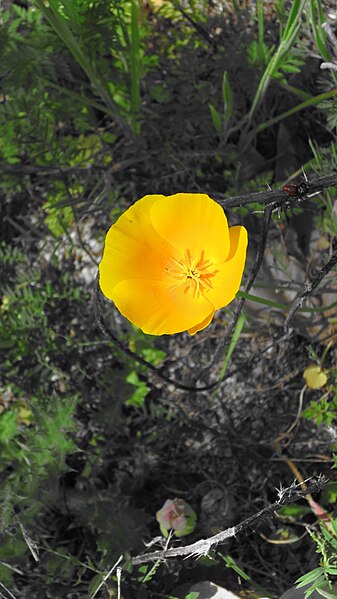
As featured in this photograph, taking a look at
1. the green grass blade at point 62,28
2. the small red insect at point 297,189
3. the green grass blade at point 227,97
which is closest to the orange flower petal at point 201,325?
the small red insect at point 297,189

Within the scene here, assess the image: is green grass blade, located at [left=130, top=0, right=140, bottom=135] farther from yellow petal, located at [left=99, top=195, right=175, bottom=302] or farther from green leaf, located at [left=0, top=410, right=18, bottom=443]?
green leaf, located at [left=0, top=410, right=18, bottom=443]

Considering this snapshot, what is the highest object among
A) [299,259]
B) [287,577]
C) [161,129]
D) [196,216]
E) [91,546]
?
[161,129]

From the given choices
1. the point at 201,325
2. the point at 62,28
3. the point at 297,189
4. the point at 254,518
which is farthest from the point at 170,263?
the point at 62,28

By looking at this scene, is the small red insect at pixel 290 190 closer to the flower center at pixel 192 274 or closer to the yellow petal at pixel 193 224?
the yellow petal at pixel 193 224

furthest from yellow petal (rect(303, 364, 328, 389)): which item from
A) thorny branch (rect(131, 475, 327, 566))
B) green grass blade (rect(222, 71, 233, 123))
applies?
green grass blade (rect(222, 71, 233, 123))

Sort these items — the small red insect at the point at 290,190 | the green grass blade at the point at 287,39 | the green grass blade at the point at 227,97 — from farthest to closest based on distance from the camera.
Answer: the green grass blade at the point at 227,97 → the green grass blade at the point at 287,39 → the small red insect at the point at 290,190

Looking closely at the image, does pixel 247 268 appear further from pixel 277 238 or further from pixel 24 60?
pixel 24 60

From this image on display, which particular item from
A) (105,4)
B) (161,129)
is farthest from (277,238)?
(105,4)
